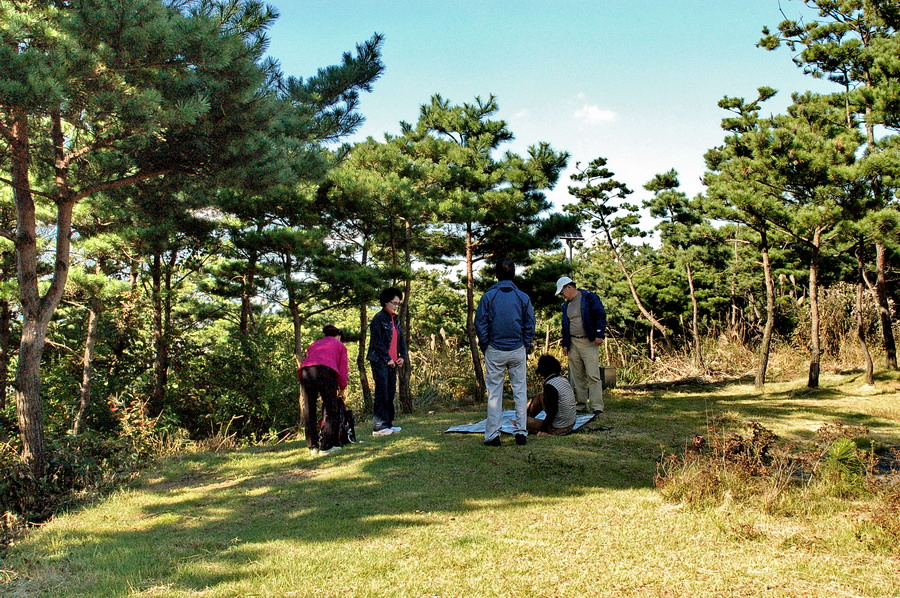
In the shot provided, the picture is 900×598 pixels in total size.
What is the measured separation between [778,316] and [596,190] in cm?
549

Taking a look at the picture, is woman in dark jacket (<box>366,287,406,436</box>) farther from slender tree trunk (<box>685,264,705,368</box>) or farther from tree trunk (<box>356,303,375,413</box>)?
slender tree trunk (<box>685,264,705,368</box>)

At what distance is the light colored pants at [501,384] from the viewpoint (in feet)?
21.2

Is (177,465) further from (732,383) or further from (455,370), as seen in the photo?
(732,383)

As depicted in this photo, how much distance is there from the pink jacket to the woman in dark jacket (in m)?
0.54

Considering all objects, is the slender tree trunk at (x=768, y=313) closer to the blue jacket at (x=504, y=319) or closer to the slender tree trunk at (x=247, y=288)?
the blue jacket at (x=504, y=319)

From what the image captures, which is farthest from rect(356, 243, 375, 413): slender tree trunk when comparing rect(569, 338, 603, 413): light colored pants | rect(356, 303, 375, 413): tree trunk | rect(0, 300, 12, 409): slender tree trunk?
rect(0, 300, 12, 409): slender tree trunk

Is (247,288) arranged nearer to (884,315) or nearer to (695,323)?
(695,323)

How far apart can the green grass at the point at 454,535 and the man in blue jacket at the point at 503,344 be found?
32 centimetres

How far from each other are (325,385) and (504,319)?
2.09 m

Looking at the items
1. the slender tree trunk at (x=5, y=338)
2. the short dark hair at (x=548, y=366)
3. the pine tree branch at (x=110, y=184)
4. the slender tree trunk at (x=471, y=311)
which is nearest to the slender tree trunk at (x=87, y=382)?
the slender tree trunk at (x=5, y=338)

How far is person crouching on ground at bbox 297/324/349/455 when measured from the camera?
698 centimetres

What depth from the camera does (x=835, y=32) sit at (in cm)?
1105

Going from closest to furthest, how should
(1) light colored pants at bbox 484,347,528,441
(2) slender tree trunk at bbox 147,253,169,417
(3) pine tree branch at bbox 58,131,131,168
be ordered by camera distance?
(1) light colored pants at bbox 484,347,528,441
(3) pine tree branch at bbox 58,131,131,168
(2) slender tree trunk at bbox 147,253,169,417

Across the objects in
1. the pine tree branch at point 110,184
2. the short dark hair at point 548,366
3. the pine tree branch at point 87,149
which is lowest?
the short dark hair at point 548,366
